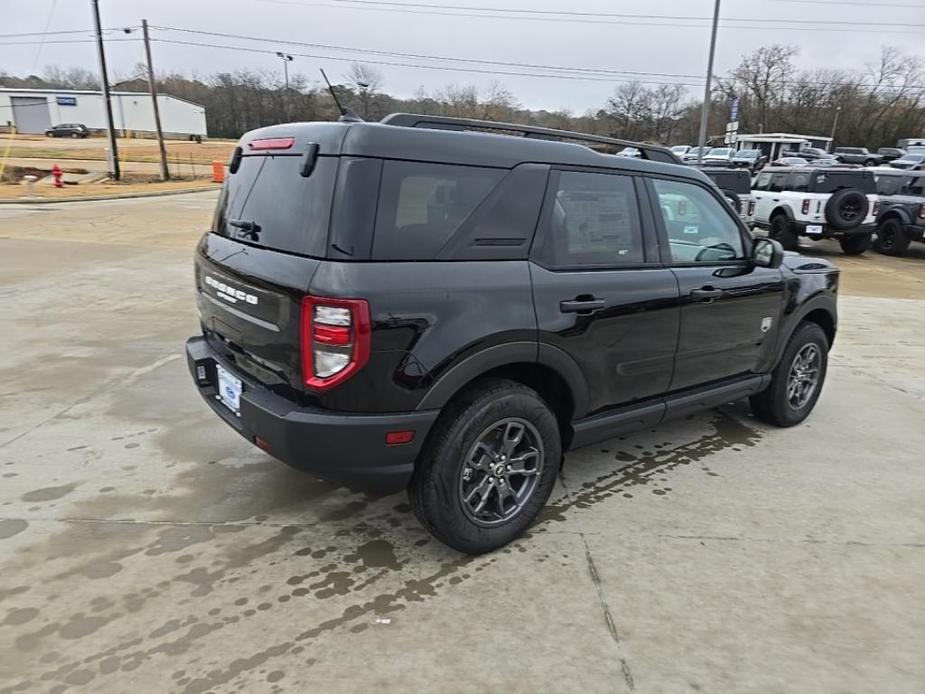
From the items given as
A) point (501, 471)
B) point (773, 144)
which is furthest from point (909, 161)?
point (501, 471)

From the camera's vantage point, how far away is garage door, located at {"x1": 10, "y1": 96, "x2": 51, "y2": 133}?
72.4m

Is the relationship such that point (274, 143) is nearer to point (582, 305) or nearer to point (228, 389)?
point (228, 389)

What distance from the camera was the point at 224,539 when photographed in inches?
119

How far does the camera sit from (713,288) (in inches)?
146

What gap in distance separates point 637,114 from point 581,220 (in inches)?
3265

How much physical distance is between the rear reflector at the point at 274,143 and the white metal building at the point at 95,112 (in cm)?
7751

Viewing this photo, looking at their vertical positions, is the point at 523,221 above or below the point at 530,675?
above

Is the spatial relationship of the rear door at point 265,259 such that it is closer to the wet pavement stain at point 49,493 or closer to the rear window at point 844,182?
the wet pavement stain at point 49,493

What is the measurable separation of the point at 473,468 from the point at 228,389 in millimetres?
1223

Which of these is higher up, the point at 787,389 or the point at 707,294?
the point at 707,294

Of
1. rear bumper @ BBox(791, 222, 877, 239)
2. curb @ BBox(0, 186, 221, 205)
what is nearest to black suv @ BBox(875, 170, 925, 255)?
rear bumper @ BBox(791, 222, 877, 239)

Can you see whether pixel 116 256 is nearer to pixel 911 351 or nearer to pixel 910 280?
pixel 911 351

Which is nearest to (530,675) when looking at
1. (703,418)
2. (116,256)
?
(703,418)

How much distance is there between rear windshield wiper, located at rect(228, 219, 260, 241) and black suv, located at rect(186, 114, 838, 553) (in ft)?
0.05
